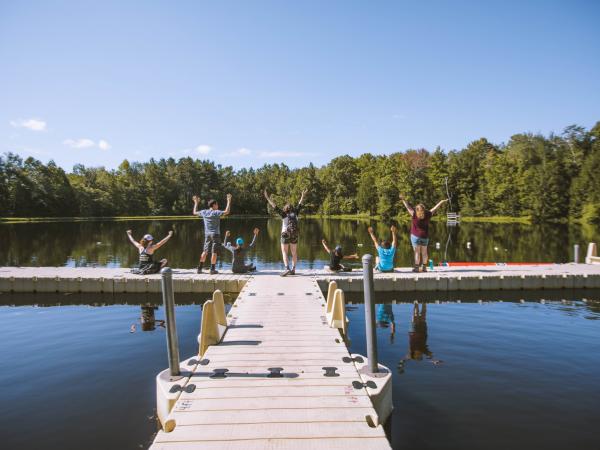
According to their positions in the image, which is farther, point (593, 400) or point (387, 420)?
point (593, 400)

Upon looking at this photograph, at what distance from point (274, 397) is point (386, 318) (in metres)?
6.49

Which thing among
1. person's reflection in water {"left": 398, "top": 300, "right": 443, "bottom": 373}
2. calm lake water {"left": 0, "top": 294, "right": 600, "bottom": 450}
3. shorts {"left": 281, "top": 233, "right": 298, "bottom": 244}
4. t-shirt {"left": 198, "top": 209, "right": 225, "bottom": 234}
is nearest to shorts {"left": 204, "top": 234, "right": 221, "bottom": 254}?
t-shirt {"left": 198, "top": 209, "right": 225, "bottom": 234}

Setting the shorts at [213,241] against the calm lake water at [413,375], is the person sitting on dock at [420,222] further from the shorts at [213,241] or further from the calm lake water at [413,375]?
the shorts at [213,241]

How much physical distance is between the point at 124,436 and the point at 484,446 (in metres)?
4.30

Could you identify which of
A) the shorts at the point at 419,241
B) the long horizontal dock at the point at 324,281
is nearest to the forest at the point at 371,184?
the long horizontal dock at the point at 324,281

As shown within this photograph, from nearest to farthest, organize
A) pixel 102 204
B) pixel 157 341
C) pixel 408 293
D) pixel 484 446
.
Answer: pixel 484 446
pixel 157 341
pixel 408 293
pixel 102 204

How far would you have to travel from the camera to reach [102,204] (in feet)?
274

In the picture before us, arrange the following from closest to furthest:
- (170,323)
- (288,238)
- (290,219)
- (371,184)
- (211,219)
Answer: (170,323) < (290,219) < (288,238) < (211,219) < (371,184)

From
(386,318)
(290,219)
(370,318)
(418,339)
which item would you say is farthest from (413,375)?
(290,219)

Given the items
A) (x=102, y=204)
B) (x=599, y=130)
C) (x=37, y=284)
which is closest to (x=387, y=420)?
(x=37, y=284)

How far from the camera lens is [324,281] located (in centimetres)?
1302

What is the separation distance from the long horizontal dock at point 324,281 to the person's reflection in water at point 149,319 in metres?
1.22

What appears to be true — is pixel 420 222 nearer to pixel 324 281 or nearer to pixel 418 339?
pixel 324 281

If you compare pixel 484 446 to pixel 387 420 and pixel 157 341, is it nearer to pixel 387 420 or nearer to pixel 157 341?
pixel 387 420
